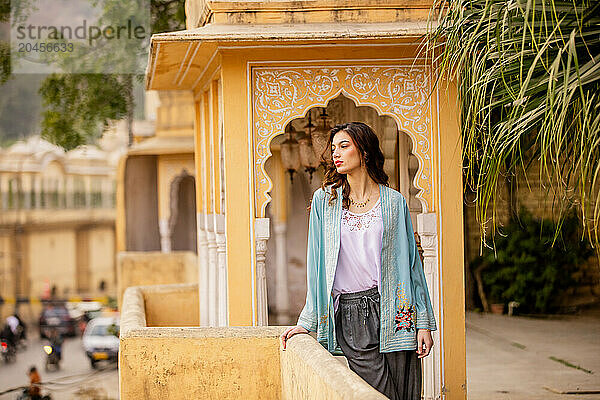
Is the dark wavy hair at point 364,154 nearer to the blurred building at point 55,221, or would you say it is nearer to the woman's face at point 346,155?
the woman's face at point 346,155

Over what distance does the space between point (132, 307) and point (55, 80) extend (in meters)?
12.3

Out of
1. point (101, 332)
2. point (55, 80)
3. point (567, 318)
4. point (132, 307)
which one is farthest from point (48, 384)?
point (132, 307)

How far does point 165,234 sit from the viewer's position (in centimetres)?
2027

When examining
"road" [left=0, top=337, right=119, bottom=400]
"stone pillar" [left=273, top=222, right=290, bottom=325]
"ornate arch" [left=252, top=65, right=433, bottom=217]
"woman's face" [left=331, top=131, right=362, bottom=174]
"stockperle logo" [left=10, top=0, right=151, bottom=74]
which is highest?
"stockperle logo" [left=10, top=0, right=151, bottom=74]

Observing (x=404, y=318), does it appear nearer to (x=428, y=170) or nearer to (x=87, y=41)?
(x=428, y=170)

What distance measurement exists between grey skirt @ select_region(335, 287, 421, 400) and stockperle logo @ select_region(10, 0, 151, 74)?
45.8ft

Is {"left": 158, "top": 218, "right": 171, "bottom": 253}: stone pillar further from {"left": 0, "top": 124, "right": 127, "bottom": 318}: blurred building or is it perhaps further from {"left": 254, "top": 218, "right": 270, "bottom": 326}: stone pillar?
{"left": 0, "top": 124, "right": 127, "bottom": 318}: blurred building

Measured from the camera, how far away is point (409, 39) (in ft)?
22.3

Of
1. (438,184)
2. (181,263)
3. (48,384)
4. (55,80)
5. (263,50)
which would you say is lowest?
(48,384)

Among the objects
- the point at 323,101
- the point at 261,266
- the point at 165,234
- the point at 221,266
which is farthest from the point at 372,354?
the point at 165,234

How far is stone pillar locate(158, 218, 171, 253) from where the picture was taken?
20094 mm

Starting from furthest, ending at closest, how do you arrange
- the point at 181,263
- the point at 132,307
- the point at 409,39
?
1. the point at 181,263
2. the point at 132,307
3. the point at 409,39

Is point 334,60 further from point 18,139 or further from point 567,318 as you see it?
point 18,139

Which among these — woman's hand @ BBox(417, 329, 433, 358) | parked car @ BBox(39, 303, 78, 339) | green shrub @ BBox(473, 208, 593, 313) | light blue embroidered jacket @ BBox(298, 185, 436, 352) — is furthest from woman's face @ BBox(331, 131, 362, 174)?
parked car @ BBox(39, 303, 78, 339)
